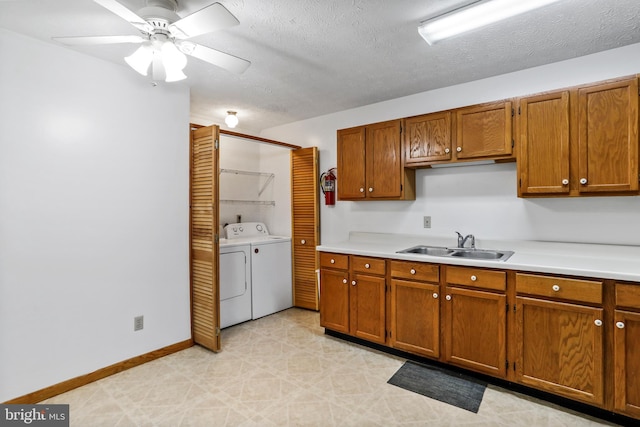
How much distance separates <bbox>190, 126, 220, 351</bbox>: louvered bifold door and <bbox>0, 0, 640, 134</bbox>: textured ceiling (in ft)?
2.05

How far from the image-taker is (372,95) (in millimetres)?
3398

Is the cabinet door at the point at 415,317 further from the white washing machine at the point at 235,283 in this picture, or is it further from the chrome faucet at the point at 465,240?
the white washing machine at the point at 235,283

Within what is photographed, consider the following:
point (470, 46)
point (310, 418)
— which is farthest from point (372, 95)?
point (310, 418)

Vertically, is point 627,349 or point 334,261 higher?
point 334,261

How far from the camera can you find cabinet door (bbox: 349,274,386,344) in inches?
113

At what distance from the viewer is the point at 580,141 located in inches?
90.0

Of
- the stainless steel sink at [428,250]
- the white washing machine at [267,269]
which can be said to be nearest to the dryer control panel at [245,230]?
the white washing machine at [267,269]

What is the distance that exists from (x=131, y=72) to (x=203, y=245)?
1581mm

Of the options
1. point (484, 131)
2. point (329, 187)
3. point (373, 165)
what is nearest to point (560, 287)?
point (484, 131)

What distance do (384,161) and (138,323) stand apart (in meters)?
2.66

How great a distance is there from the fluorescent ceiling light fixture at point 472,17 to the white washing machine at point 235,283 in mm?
2693

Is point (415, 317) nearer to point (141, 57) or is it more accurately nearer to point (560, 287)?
point (560, 287)

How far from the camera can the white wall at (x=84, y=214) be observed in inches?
84.7

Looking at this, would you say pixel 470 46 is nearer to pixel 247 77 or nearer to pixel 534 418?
pixel 247 77
